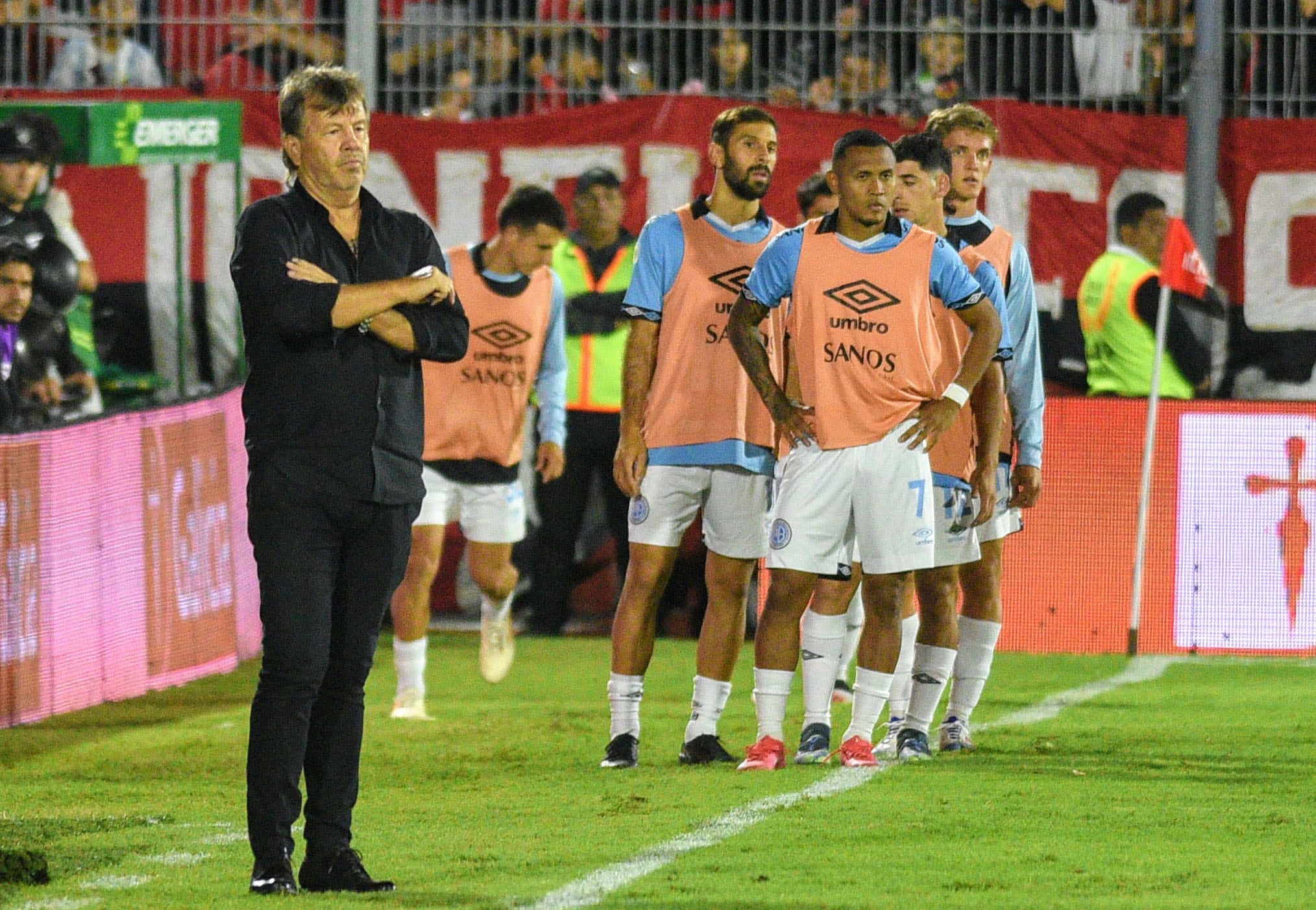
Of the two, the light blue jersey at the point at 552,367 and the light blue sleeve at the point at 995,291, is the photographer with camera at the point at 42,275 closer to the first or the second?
the light blue jersey at the point at 552,367

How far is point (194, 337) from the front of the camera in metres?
15.1

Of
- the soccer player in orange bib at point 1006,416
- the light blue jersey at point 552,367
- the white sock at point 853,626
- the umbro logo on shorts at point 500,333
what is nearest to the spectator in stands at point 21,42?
the light blue jersey at point 552,367

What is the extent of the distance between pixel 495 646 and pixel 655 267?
11.0 ft

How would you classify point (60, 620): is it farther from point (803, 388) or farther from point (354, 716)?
point (354, 716)

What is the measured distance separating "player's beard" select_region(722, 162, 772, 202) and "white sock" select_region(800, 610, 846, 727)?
4.76 feet

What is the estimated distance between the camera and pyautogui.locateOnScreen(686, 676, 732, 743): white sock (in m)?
8.30

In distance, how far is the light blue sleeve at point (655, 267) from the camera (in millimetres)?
8227

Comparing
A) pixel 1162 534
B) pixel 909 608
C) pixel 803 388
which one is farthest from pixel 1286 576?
pixel 803 388

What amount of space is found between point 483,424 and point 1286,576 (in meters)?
4.95

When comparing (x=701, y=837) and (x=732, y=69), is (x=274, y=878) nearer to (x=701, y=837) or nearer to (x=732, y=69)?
(x=701, y=837)

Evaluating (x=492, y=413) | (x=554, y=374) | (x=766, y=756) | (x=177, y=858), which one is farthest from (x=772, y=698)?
(x=554, y=374)

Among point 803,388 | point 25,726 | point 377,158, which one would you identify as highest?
point 377,158

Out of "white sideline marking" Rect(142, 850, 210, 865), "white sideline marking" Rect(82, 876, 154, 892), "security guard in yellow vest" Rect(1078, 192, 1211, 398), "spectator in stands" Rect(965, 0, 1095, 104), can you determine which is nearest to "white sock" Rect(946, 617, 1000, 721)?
"white sideline marking" Rect(142, 850, 210, 865)

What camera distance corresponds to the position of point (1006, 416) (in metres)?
8.66
